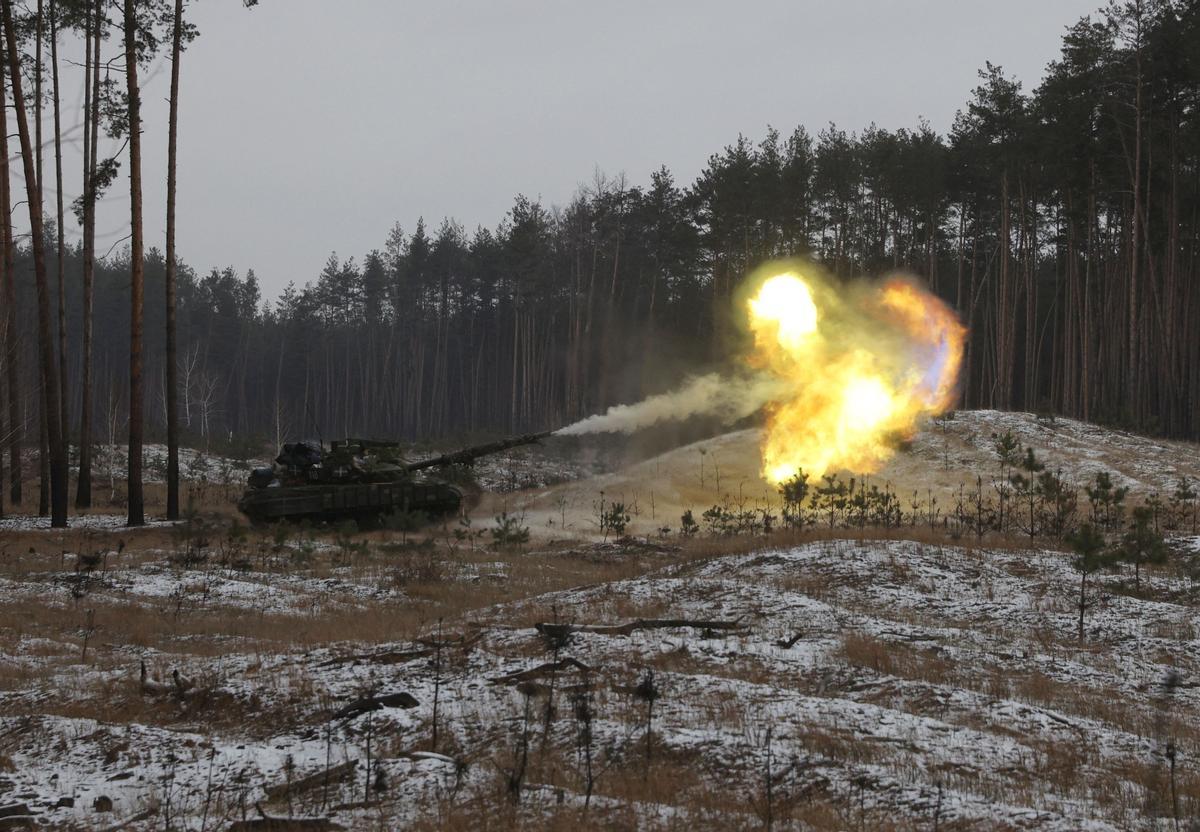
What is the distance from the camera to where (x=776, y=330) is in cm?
3641

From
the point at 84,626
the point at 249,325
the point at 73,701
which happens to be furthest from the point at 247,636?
the point at 249,325

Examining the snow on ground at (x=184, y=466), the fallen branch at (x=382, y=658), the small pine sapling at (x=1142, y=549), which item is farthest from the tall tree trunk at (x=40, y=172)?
the small pine sapling at (x=1142, y=549)

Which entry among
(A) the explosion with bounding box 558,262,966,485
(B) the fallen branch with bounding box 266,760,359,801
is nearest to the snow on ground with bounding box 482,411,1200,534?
(A) the explosion with bounding box 558,262,966,485

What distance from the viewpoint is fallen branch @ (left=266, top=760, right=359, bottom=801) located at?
6.96m

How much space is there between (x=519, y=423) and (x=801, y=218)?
28.9 m

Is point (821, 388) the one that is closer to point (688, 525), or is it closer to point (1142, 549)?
point (688, 525)

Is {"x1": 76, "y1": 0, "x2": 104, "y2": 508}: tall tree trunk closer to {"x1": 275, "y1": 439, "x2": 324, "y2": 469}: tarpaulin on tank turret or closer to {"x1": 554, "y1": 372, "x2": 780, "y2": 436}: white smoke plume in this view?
{"x1": 275, "y1": 439, "x2": 324, "y2": 469}: tarpaulin on tank turret

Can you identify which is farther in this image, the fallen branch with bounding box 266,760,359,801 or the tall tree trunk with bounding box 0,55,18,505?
the tall tree trunk with bounding box 0,55,18,505

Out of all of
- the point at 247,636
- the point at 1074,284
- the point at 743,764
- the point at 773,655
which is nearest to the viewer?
the point at 743,764

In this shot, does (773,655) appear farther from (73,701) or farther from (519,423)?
(519,423)

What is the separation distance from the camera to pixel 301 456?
1048 inches

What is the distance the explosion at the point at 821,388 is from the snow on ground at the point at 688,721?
18811mm

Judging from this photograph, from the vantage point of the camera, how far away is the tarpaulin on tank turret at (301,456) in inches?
1044

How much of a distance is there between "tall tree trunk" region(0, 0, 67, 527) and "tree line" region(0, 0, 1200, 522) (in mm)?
159
